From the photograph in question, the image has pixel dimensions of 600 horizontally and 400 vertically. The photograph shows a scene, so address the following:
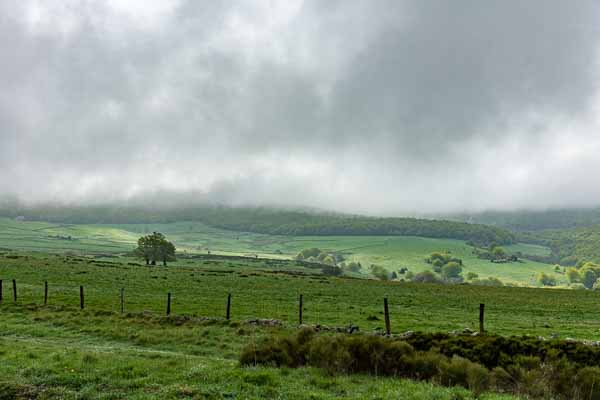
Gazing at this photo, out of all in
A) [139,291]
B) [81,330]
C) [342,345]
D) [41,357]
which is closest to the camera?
[342,345]

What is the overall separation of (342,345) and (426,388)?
12.5 ft

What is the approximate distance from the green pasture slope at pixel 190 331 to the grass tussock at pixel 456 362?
95cm

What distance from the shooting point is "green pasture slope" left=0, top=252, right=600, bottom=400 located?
39.2 ft

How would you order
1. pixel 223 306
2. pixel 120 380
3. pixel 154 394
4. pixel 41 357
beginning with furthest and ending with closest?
pixel 223 306, pixel 41 357, pixel 120 380, pixel 154 394

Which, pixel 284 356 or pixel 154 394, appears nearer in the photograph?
pixel 154 394

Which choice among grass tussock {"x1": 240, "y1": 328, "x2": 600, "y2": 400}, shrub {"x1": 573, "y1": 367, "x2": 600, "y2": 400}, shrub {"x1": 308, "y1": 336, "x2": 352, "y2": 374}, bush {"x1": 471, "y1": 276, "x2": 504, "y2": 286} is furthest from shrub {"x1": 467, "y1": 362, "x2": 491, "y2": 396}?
bush {"x1": 471, "y1": 276, "x2": 504, "y2": 286}

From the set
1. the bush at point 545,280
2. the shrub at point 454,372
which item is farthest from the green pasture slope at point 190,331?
the bush at point 545,280

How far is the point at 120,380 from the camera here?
12.8 m

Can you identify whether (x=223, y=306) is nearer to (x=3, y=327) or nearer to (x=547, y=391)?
(x=3, y=327)

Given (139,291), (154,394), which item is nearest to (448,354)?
(154,394)

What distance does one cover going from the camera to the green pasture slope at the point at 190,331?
11953 mm

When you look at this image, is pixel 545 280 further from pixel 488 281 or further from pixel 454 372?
pixel 454 372

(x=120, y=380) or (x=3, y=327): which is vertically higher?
(x=120, y=380)

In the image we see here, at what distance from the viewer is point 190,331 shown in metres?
24.4
